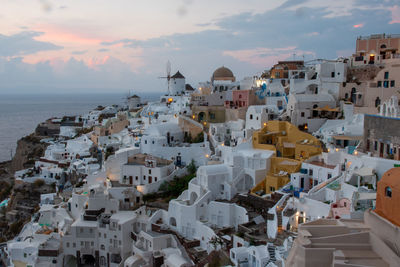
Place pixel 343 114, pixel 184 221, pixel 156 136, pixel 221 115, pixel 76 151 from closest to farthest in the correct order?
pixel 184 221 < pixel 343 114 < pixel 156 136 < pixel 221 115 < pixel 76 151

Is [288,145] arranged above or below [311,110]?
below

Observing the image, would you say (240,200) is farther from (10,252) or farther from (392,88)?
(10,252)

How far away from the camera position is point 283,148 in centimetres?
2686

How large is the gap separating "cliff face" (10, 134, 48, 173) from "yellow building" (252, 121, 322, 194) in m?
35.8

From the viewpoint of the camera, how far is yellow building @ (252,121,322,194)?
952 inches

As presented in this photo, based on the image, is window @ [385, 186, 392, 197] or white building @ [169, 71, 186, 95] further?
white building @ [169, 71, 186, 95]

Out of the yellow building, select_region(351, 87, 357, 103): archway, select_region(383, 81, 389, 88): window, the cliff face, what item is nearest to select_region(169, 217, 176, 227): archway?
the yellow building

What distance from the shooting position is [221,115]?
1518 inches

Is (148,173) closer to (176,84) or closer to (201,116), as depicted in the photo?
(201,116)

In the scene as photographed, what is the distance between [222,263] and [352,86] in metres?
19.7

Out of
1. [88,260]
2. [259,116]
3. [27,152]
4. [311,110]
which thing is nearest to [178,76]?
[27,152]

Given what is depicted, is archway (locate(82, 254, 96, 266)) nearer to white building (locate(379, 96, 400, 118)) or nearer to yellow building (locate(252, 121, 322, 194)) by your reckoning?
yellow building (locate(252, 121, 322, 194))

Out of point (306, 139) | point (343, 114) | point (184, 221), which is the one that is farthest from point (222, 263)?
point (343, 114)

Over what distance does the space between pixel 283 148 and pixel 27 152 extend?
144ft
